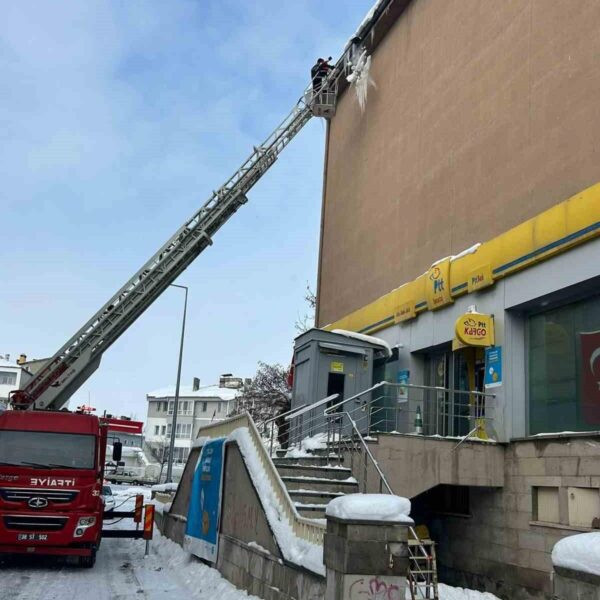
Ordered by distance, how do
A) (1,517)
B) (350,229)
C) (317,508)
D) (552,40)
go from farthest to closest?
(350,229) → (552,40) → (1,517) → (317,508)

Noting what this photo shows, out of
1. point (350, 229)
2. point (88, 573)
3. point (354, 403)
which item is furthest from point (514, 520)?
point (350, 229)

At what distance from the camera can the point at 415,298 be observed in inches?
692

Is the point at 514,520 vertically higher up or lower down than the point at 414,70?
lower down

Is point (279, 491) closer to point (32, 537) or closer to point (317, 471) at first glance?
point (317, 471)

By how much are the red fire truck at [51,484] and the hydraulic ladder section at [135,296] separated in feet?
11.9

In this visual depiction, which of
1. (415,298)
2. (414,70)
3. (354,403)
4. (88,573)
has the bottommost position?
(88,573)

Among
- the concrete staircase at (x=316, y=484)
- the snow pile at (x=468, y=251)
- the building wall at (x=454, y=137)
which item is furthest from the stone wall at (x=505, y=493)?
the building wall at (x=454, y=137)

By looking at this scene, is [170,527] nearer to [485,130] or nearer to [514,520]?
[514,520]

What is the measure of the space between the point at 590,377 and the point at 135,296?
12.1 metres

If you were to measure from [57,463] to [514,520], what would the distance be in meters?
8.81

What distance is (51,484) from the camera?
13.0 metres

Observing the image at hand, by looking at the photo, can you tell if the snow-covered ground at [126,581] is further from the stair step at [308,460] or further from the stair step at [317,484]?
the stair step at [308,460]

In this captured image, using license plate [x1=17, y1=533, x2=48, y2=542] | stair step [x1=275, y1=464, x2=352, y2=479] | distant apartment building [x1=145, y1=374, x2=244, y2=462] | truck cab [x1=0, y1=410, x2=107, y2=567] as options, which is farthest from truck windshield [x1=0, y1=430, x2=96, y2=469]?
distant apartment building [x1=145, y1=374, x2=244, y2=462]

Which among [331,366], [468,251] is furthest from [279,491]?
[331,366]
